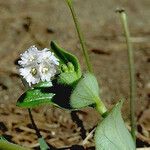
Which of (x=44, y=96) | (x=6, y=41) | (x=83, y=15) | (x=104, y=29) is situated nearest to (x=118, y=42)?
(x=104, y=29)

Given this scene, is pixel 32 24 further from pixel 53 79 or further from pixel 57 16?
pixel 53 79

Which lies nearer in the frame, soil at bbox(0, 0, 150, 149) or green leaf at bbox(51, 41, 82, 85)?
green leaf at bbox(51, 41, 82, 85)

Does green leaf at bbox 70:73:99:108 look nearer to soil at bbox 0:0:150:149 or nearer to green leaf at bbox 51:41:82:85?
green leaf at bbox 51:41:82:85

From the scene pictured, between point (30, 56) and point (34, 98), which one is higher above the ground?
point (30, 56)

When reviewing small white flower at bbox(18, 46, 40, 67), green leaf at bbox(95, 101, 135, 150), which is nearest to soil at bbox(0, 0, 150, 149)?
green leaf at bbox(95, 101, 135, 150)

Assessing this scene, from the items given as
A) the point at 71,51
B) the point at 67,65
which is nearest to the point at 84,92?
the point at 67,65

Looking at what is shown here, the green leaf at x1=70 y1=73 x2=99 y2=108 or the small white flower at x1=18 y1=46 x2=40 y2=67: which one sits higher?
the small white flower at x1=18 y1=46 x2=40 y2=67

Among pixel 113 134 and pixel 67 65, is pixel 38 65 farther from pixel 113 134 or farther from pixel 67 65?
pixel 113 134
